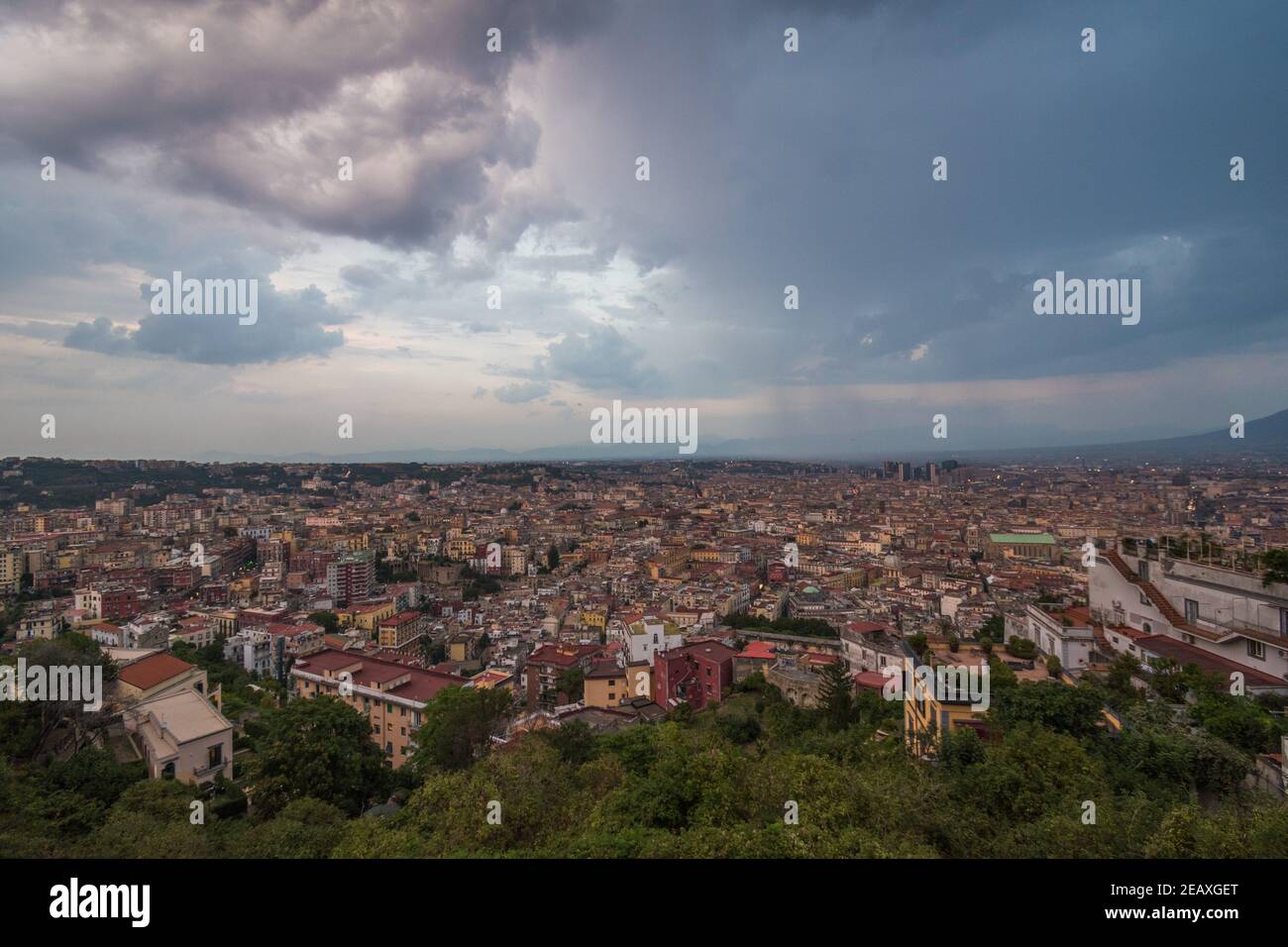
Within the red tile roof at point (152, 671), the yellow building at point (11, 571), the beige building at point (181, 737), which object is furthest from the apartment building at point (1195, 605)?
the yellow building at point (11, 571)

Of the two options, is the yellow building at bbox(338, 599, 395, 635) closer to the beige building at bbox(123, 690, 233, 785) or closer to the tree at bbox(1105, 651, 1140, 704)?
the beige building at bbox(123, 690, 233, 785)

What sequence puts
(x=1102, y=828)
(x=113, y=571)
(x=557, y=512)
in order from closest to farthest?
1. (x=1102, y=828)
2. (x=113, y=571)
3. (x=557, y=512)

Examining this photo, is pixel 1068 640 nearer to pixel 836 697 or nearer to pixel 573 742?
pixel 836 697

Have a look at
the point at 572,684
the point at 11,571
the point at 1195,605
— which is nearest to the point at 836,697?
the point at 1195,605

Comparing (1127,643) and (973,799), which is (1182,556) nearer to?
(1127,643)
